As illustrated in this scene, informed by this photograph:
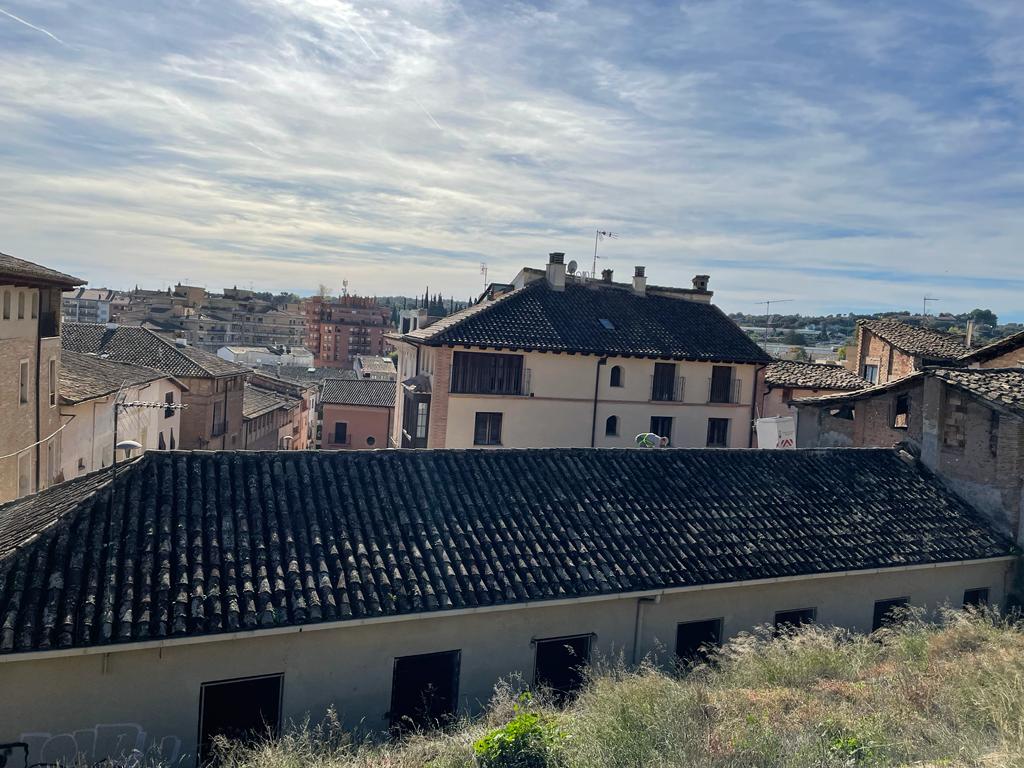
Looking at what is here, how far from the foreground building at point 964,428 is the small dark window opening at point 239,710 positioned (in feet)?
45.1

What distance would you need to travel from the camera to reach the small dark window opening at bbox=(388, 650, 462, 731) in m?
10.2

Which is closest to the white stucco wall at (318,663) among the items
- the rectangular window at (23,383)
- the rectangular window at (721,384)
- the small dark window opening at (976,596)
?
the small dark window opening at (976,596)

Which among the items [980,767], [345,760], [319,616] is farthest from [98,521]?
[980,767]

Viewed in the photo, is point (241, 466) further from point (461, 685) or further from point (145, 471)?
point (461, 685)

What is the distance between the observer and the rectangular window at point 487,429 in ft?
90.8

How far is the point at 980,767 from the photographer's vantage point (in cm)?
655

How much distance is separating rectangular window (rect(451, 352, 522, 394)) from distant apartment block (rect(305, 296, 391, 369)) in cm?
7946

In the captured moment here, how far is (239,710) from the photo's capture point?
9.45 meters

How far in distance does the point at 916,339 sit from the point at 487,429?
19212 mm

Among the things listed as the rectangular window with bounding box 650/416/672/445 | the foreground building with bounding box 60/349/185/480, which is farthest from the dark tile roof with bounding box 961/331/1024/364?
the foreground building with bounding box 60/349/185/480

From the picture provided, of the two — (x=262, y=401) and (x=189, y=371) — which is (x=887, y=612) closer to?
(x=189, y=371)

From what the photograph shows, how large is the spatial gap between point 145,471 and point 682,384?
23.1 meters

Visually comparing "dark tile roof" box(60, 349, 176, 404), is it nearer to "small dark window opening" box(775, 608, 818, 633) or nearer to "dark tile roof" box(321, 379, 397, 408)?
"dark tile roof" box(321, 379, 397, 408)

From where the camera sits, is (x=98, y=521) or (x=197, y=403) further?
(x=197, y=403)
